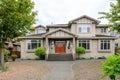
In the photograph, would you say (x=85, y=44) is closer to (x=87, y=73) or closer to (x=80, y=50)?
(x=80, y=50)

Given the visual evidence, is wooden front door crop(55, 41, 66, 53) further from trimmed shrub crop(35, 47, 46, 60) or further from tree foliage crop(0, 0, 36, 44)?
tree foliage crop(0, 0, 36, 44)

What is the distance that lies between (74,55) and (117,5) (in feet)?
51.8

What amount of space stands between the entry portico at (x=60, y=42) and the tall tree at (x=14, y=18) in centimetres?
1400

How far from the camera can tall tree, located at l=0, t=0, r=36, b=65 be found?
2008 cm

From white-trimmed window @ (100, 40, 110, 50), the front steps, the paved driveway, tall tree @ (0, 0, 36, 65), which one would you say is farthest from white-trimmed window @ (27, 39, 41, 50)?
tall tree @ (0, 0, 36, 65)

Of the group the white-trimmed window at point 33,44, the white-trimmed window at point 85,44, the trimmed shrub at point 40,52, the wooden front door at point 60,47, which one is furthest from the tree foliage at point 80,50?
the white-trimmed window at point 33,44

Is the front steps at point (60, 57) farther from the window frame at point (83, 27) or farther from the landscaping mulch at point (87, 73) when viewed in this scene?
the landscaping mulch at point (87, 73)

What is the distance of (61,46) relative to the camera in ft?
128

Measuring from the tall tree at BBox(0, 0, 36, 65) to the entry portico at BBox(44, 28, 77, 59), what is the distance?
1400 centimetres

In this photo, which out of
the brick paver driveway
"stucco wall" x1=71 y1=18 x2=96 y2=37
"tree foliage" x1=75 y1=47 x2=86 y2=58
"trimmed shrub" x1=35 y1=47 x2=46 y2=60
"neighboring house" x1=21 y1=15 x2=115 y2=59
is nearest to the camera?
the brick paver driveway

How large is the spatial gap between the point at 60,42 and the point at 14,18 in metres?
19.6

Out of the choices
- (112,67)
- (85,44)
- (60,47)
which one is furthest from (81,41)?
(112,67)

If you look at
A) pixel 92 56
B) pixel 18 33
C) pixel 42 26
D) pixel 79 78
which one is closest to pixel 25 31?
pixel 18 33

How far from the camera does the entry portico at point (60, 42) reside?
3534 centimetres
